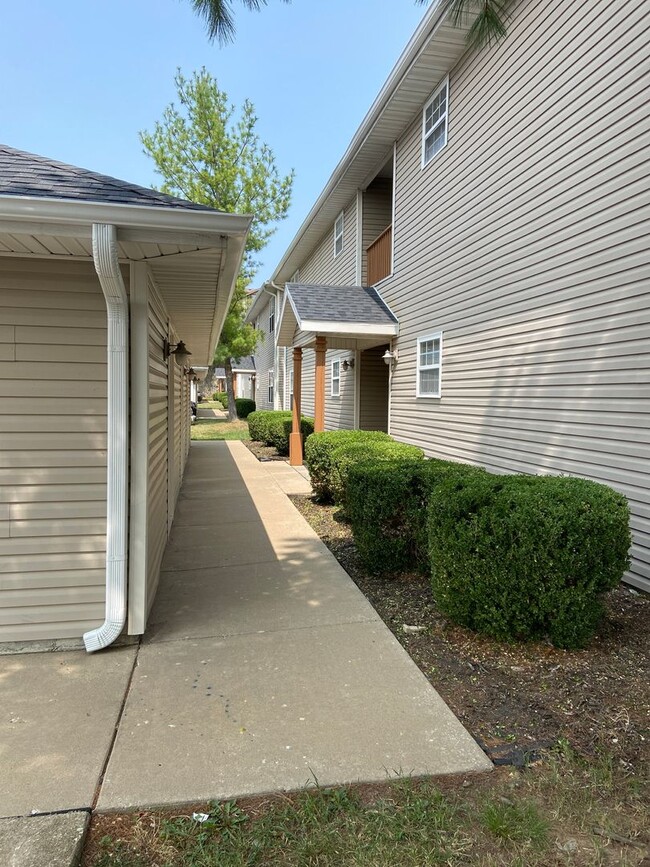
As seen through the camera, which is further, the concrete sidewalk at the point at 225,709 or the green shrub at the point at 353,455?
the green shrub at the point at 353,455

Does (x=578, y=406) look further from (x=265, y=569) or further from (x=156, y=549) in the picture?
(x=156, y=549)

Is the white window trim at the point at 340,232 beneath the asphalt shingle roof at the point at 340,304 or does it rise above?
above

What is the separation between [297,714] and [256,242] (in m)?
24.4

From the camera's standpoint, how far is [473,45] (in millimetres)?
3494

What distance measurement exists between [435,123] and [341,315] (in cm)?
339

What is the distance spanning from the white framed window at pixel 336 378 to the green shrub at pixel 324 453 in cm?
583

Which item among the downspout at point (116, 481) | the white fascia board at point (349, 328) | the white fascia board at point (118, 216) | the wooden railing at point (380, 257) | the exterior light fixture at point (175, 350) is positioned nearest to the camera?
the white fascia board at point (118, 216)

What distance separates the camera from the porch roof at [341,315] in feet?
32.3

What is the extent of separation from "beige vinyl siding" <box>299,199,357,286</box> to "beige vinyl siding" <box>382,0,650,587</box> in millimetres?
4322

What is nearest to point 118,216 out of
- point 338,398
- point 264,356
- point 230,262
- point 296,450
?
point 230,262

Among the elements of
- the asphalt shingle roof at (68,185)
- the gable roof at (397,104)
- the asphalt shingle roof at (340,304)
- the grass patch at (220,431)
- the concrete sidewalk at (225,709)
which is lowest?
the concrete sidewalk at (225,709)

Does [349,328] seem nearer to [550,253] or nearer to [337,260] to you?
[550,253]

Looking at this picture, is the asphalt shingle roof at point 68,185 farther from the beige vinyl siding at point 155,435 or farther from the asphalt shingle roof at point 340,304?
the asphalt shingle roof at point 340,304

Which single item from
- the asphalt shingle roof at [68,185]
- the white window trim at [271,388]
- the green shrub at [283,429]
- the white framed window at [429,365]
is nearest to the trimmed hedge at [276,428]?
the green shrub at [283,429]
